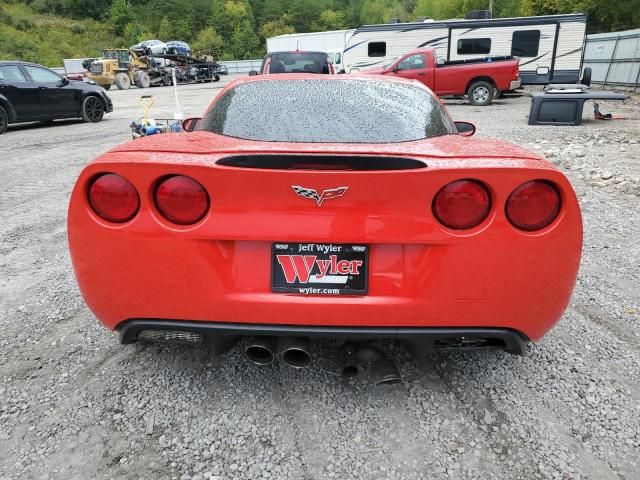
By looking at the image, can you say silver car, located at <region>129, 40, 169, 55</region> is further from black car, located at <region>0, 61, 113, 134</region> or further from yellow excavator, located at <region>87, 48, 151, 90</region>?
black car, located at <region>0, 61, 113, 134</region>

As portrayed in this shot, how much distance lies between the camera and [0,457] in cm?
189

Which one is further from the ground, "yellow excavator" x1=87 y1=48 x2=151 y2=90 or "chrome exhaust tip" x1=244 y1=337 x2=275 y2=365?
"yellow excavator" x1=87 y1=48 x2=151 y2=90

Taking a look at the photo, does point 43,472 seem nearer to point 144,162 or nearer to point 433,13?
point 144,162

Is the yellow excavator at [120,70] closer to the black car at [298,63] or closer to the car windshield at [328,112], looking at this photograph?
the black car at [298,63]

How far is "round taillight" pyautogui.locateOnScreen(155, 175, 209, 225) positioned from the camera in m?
1.87

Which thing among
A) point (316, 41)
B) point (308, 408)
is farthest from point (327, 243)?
point (316, 41)

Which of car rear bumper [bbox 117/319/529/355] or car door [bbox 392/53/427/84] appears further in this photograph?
car door [bbox 392/53/427/84]

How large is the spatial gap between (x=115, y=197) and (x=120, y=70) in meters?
30.5

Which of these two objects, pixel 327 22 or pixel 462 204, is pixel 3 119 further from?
pixel 327 22

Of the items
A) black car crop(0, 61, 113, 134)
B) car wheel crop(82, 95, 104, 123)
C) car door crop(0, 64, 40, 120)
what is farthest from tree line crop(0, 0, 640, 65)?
car door crop(0, 64, 40, 120)

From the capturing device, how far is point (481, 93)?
16.2 meters

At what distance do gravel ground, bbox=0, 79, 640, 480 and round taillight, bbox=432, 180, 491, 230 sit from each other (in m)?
0.92

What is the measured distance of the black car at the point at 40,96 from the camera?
11047mm

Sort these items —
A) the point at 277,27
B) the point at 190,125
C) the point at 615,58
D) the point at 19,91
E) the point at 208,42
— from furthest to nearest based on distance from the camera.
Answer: the point at 277,27, the point at 208,42, the point at 615,58, the point at 19,91, the point at 190,125
